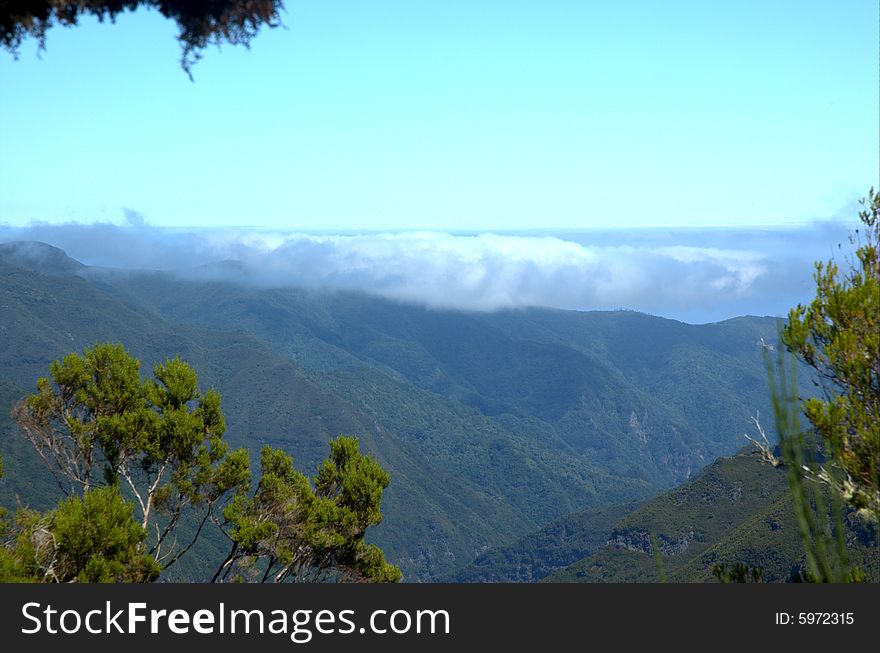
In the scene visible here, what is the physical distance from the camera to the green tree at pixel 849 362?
28.6ft

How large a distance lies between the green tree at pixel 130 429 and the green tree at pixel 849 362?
12069 mm

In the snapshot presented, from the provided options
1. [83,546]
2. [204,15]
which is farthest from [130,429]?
[204,15]

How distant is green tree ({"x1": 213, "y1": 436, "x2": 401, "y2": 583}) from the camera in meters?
17.0

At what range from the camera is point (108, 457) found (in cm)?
1666

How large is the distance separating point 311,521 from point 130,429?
436 cm

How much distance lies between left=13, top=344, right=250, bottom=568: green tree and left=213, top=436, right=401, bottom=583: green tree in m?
0.90

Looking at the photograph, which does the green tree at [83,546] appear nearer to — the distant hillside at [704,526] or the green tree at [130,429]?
the green tree at [130,429]

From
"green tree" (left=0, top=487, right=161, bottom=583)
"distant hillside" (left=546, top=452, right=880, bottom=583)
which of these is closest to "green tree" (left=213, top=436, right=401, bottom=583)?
"green tree" (left=0, top=487, right=161, bottom=583)

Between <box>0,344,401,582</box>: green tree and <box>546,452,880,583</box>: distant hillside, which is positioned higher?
<box>546,452,880,583</box>: distant hillside

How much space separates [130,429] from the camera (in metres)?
16.3

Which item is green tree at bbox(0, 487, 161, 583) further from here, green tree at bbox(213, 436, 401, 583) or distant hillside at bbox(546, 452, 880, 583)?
distant hillside at bbox(546, 452, 880, 583)

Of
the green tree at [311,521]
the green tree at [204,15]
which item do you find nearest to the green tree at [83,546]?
the green tree at [311,521]

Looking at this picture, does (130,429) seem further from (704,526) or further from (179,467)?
(704,526)

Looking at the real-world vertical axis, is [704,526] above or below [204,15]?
above
